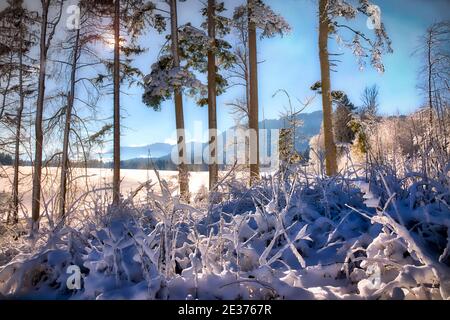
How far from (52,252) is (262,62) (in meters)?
8.74

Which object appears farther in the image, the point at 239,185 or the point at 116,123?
the point at 116,123

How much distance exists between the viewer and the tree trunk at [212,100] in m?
9.54

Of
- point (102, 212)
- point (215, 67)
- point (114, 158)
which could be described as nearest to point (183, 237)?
point (102, 212)

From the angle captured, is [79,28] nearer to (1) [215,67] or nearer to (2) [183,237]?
(1) [215,67]

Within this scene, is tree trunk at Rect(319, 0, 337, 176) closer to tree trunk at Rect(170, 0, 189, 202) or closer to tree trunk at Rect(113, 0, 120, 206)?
tree trunk at Rect(170, 0, 189, 202)

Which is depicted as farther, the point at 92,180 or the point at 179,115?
the point at 179,115

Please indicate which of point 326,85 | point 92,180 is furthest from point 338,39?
point 92,180

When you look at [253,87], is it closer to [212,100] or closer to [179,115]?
[212,100]

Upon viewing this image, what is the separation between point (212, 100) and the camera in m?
9.92

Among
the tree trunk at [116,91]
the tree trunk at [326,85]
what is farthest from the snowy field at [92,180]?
the tree trunk at [326,85]

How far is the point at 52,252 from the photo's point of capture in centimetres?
218

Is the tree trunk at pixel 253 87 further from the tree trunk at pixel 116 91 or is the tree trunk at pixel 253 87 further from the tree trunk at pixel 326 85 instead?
the tree trunk at pixel 116 91

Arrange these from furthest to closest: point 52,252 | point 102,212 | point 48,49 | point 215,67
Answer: point 215,67 < point 48,49 < point 102,212 < point 52,252
